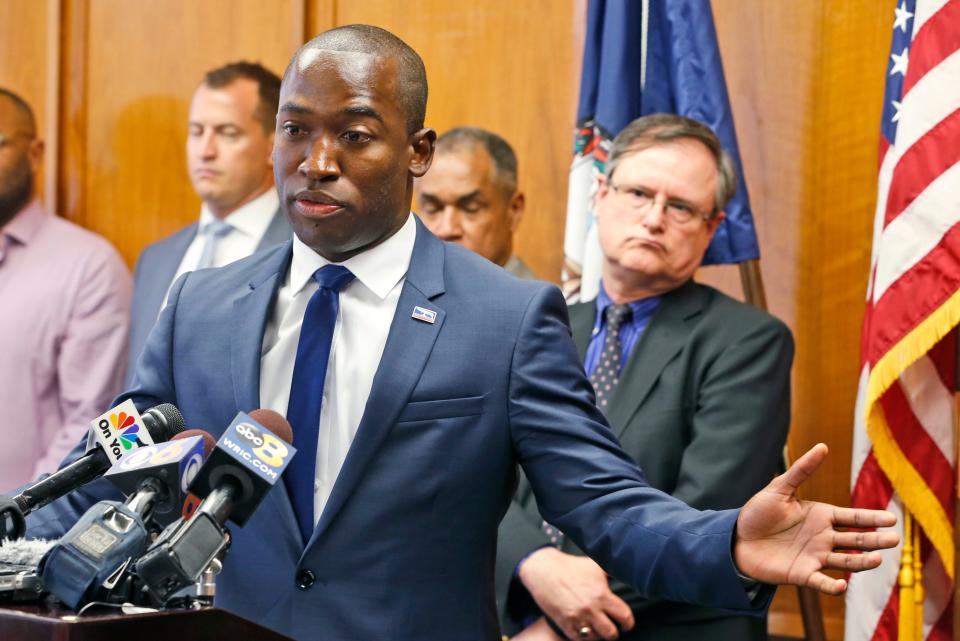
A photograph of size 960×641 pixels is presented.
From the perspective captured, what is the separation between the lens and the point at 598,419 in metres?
2.05

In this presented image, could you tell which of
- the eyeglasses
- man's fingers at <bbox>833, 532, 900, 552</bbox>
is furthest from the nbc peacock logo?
the eyeglasses

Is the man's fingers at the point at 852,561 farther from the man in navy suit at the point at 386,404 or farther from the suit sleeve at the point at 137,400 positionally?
the suit sleeve at the point at 137,400

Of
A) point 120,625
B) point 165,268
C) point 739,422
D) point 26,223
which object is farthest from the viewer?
point 26,223

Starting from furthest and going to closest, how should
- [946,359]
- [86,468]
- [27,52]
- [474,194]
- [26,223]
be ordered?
[27,52]
[26,223]
[474,194]
[946,359]
[86,468]

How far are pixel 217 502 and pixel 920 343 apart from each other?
2122mm

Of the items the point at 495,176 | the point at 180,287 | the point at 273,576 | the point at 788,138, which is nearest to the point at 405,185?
the point at 180,287

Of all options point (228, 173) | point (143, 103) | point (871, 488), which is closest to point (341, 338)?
point (871, 488)

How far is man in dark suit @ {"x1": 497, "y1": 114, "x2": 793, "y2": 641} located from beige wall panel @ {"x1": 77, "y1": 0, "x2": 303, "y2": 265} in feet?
7.46

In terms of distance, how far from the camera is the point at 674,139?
336cm

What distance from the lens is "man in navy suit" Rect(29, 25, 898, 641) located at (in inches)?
75.7

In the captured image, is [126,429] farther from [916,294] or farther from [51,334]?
[51,334]

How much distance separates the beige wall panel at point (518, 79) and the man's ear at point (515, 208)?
36cm

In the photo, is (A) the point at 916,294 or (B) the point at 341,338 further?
(A) the point at 916,294

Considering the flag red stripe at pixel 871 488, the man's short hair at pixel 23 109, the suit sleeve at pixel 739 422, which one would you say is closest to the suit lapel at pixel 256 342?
the suit sleeve at pixel 739 422
